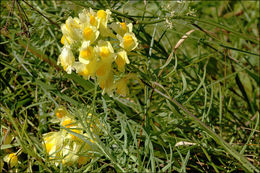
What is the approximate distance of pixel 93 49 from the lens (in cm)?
65

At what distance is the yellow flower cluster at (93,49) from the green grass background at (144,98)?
85 mm

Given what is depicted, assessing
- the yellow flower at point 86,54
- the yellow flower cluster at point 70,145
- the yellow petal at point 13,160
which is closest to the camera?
the yellow flower at point 86,54

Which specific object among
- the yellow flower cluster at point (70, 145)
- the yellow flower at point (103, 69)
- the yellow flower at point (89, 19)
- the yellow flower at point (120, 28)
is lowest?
the yellow flower cluster at point (70, 145)

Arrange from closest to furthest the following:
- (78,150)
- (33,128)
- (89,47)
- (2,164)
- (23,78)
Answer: (89,47) → (78,150) → (2,164) → (33,128) → (23,78)

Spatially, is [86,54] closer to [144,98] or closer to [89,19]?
[89,19]

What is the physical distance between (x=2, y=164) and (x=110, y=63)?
1.54 ft

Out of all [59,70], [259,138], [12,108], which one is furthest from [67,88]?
[259,138]

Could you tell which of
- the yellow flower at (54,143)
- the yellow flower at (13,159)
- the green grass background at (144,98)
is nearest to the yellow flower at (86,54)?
the green grass background at (144,98)

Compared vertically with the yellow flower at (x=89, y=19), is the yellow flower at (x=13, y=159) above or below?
below

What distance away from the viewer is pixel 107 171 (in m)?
0.84

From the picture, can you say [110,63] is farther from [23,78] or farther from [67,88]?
[23,78]

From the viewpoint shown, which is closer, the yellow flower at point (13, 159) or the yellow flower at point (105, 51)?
the yellow flower at point (105, 51)

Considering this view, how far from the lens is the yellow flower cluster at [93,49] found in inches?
25.4

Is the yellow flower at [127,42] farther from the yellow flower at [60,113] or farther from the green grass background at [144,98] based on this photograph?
the yellow flower at [60,113]
